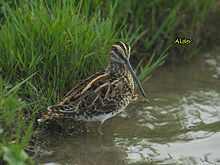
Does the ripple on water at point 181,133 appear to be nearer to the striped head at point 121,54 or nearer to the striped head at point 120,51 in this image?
the striped head at point 121,54

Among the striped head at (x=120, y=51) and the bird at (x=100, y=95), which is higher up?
the striped head at (x=120, y=51)

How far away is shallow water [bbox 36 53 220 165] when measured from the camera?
4441 mm

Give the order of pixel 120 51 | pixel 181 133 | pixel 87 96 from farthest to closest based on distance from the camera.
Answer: pixel 181 133
pixel 120 51
pixel 87 96

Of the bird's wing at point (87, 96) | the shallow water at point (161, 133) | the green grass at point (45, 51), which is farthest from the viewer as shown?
the green grass at point (45, 51)

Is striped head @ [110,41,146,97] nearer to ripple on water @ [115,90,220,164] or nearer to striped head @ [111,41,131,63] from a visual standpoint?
striped head @ [111,41,131,63]

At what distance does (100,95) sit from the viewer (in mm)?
4688

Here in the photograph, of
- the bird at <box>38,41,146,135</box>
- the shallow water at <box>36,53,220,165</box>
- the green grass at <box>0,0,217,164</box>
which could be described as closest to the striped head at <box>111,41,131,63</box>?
the bird at <box>38,41,146,135</box>

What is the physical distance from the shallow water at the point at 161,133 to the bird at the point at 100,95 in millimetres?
334

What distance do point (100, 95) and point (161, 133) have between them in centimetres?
94

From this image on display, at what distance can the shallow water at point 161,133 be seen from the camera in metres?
4.44

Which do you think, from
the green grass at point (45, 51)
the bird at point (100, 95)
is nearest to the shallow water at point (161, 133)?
the bird at point (100, 95)

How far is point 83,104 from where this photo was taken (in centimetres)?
460

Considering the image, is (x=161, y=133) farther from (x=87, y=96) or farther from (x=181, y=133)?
(x=87, y=96)

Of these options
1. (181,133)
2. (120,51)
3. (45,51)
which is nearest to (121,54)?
(120,51)
